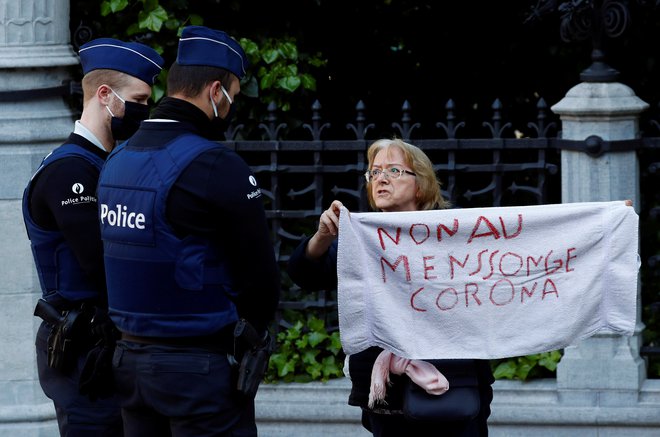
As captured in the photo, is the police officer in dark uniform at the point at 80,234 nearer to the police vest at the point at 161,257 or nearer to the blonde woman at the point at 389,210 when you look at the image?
the police vest at the point at 161,257

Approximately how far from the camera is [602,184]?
674cm

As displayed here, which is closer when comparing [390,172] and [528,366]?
[390,172]

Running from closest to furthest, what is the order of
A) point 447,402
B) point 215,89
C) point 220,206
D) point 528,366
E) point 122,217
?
point 220,206 → point 122,217 → point 215,89 → point 447,402 → point 528,366

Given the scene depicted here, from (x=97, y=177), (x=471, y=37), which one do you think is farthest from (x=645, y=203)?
(x=97, y=177)

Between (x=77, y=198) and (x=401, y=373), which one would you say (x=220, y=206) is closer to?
(x=77, y=198)

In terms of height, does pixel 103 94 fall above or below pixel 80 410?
above

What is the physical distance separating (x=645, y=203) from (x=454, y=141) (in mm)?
1462

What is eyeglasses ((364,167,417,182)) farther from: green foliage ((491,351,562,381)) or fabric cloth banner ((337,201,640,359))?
green foliage ((491,351,562,381))

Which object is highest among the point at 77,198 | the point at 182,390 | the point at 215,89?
the point at 215,89

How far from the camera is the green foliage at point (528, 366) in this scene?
6.94m

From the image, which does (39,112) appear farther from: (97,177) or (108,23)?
(97,177)

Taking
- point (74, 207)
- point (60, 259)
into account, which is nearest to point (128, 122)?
point (74, 207)

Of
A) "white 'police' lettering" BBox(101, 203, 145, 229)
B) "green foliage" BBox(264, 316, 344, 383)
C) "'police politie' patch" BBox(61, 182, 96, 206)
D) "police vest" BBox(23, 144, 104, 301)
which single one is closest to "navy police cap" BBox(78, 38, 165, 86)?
"police vest" BBox(23, 144, 104, 301)

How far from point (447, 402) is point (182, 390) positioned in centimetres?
94
